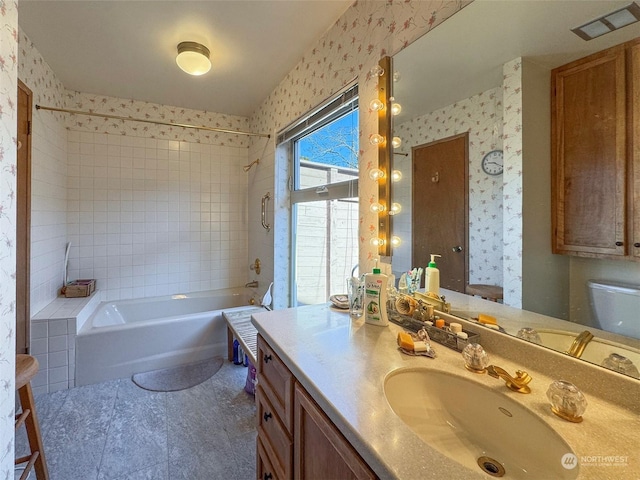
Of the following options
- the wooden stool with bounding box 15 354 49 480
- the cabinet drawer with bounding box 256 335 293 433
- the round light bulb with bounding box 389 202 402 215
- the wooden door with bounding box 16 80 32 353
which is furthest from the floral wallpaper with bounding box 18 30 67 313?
the round light bulb with bounding box 389 202 402 215

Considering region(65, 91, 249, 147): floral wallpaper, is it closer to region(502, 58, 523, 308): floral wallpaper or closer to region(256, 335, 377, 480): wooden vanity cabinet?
region(256, 335, 377, 480): wooden vanity cabinet

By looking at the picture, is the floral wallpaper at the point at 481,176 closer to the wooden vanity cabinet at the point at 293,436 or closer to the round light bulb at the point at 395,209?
the round light bulb at the point at 395,209

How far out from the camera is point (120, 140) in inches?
116

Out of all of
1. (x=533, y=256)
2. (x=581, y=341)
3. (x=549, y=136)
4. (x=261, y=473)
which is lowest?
(x=261, y=473)

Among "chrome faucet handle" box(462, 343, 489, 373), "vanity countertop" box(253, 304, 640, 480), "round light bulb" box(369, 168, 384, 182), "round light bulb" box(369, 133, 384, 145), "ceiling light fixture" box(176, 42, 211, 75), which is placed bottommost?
"vanity countertop" box(253, 304, 640, 480)

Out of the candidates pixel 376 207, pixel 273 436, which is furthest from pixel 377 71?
pixel 273 436

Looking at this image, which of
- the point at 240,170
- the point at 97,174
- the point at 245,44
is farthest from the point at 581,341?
the point at 97,174

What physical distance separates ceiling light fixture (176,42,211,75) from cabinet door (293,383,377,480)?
2.15 m

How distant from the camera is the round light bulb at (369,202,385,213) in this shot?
1.39 metres

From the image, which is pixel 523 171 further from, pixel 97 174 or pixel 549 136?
pixel 97 174

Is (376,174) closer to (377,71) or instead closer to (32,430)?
(377,71)

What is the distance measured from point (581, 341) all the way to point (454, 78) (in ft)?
3.20

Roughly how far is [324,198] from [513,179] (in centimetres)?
139

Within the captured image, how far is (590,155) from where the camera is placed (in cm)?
72
